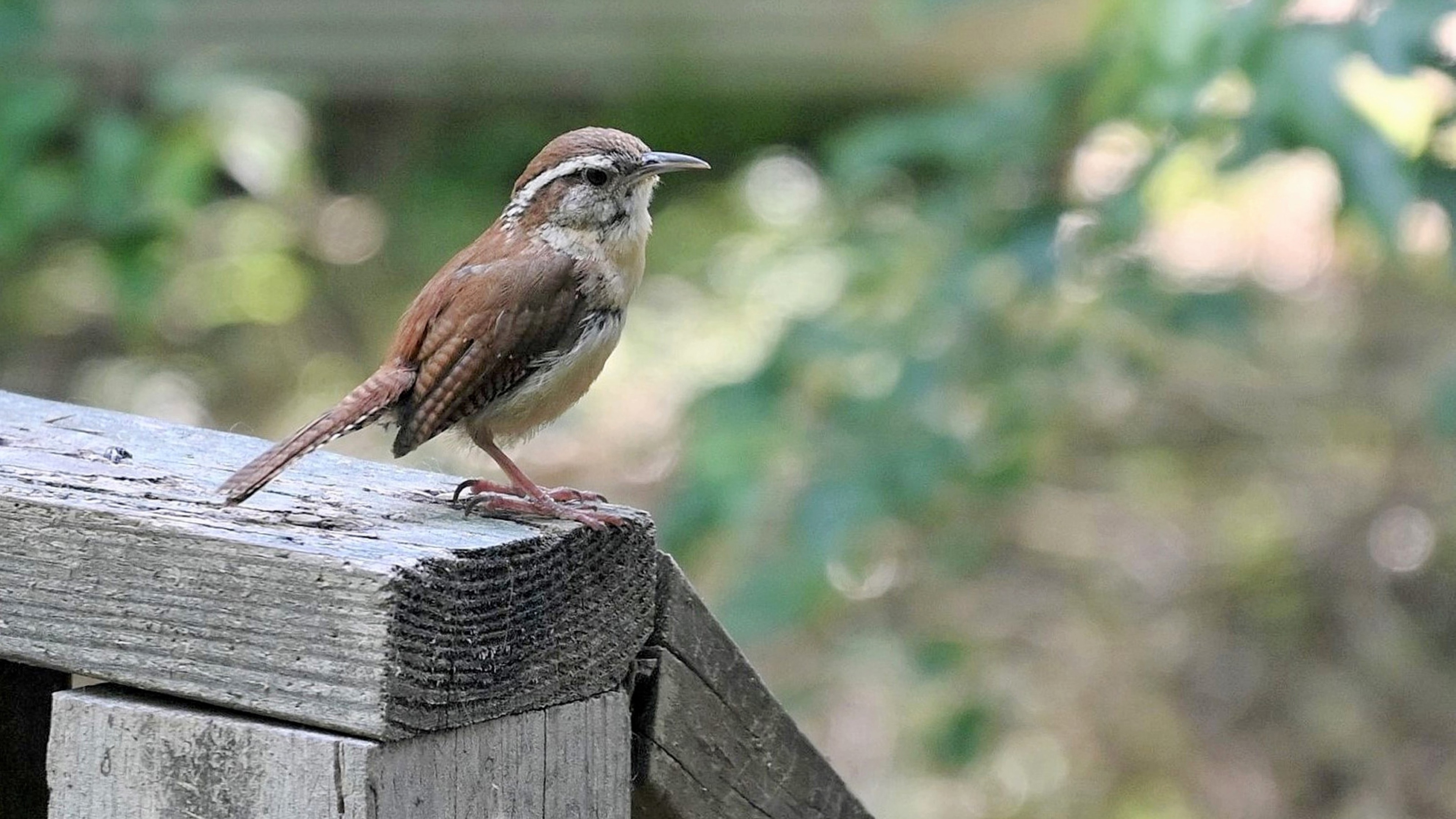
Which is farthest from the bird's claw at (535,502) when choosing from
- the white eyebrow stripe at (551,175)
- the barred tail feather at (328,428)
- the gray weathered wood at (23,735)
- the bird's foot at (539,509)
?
the white eyebrow stripe at (551,175)

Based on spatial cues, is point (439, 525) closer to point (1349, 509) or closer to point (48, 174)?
point (48, 174)

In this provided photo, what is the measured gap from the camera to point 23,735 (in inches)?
86.0

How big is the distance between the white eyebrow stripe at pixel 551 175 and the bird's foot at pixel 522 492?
2.26ft

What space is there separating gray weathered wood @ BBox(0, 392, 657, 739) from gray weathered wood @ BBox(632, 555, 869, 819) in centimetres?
7

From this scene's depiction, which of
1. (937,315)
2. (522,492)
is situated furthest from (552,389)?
(937,315)

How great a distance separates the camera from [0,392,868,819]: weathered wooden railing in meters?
1.53

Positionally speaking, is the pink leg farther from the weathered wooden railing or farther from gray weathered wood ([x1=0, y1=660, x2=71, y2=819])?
gray weathered wood ([x1=0, y1=660, x2=71, y2=819])

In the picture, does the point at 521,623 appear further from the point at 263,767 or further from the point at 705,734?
the point at 705,734

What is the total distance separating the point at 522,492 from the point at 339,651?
94 cm

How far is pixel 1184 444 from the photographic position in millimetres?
7445

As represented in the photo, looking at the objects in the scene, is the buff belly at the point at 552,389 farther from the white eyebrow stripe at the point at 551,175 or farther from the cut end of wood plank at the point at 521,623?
the cut end of wood plank at the point at 521,623

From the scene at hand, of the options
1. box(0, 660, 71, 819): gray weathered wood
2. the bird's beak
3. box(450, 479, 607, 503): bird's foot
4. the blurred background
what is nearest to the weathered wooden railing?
box(450, 479, 607, 503): bird's foot

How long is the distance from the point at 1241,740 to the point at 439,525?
5879mm

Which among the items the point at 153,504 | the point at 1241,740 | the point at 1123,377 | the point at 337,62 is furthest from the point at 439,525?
the point at 337,62
